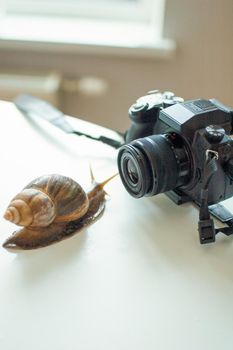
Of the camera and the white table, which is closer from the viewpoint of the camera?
the white table

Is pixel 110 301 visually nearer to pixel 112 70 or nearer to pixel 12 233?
pixel 12 233

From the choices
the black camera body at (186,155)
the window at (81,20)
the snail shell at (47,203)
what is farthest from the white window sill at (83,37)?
the snail shell at (47,203)

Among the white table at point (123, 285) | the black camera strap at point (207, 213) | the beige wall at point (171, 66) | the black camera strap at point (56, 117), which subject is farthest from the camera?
the beige wall at point (171, 66)

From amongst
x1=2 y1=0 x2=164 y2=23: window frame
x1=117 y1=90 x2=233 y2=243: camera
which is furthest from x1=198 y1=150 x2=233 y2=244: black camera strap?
x1=2 y1=0 x2=164 y2=23: window frame

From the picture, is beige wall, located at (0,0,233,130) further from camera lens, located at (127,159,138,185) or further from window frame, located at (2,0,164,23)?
camera lens, located at (127,159,138,185)

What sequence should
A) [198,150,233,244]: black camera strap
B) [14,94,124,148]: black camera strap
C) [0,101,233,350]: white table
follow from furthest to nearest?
1. [14,94,124,148]: black camera strap
2. [198,150,233,244]: black camera strap
3. [0,101,233,350]: white table

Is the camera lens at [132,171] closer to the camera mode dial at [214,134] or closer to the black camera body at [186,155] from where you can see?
the black camera body at [186,155]
